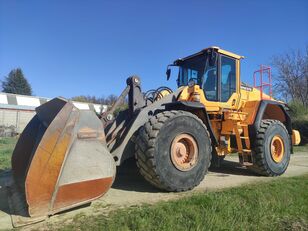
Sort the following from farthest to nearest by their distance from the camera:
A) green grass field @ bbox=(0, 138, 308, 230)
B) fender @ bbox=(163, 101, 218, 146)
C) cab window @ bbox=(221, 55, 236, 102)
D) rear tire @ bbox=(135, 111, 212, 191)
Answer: cab window @ bbox=(221, 55, 236, 102) → fender @ bbox=(163, 101, 218, 146) → rear tire @ bbox=(135, 111, 212, 191) → green grass field @ bbox=(0, 138, 308, 230)

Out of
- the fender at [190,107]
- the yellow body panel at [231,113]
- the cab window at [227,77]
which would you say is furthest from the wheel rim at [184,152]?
the cab window at [227,77]

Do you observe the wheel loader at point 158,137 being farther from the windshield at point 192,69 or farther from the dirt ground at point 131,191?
the dirt ground at point 131,191

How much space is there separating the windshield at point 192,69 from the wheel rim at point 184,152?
181 cm

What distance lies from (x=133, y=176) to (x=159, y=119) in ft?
6.54

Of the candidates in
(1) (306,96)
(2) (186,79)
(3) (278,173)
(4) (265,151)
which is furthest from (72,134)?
(1) (306,96)

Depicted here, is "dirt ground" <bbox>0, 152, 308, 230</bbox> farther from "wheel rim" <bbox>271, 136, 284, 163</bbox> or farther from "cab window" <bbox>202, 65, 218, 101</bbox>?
"cab window" <bbox>202, 65, 218, 101</bbox>

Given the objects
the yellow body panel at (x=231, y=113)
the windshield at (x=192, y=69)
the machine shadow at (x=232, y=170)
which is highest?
the windshield at (x=192, y=69)

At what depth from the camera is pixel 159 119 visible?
5.07 meters

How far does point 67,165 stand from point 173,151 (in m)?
1.83

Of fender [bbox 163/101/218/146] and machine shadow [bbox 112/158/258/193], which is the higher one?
fender [bbox 163/101/218/146]

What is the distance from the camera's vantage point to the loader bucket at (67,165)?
380 centimetres

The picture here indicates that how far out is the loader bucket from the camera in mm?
3803

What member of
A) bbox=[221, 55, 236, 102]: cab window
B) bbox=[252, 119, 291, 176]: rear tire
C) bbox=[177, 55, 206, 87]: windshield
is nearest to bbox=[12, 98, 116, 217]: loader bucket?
bbox=[177, 55, 206, 87]: windshield

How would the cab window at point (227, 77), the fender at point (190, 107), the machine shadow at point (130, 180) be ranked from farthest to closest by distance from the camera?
the cab window at point (227, 77) < the fender at point (190, 107) < the machine shadow at point (130, 180)
